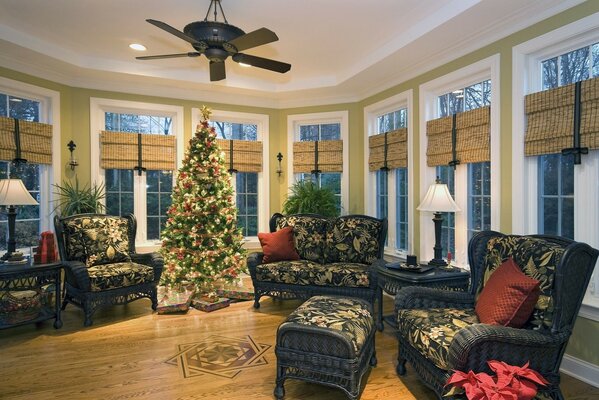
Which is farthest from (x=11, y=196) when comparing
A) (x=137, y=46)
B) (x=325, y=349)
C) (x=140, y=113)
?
(x=325, y=349)

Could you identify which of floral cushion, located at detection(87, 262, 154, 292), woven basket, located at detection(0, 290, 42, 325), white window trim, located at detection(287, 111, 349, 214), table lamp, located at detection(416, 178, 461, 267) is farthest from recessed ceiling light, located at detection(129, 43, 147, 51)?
table lamp, located at detection(416, 178, 461, 267)

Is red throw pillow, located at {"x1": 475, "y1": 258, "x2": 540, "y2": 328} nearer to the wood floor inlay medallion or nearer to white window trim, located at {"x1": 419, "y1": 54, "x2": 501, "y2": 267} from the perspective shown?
white window trim, located at {"x1": 419, "y1": 54, "x2": 501, "y2": 267}

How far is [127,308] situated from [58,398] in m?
1.92

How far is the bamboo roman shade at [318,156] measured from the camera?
5578 millimetres

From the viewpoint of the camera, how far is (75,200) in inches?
180

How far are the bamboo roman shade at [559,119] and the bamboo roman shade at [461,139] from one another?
43 centimetres

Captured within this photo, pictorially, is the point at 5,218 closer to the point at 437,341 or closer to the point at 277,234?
the point at 277,234

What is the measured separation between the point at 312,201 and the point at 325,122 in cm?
139

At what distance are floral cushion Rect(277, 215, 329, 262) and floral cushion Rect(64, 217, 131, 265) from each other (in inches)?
75.4

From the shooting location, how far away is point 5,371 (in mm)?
2729

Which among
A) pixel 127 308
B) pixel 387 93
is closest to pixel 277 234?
pixel 127 308

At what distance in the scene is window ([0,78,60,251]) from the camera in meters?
4.26

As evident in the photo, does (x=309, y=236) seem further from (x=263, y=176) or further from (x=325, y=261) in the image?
(x=263, y=176)

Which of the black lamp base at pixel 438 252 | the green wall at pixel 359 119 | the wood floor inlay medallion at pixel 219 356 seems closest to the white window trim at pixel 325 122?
the green wall at pixel 359 119
